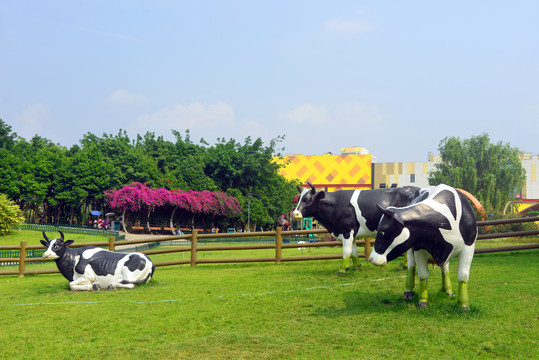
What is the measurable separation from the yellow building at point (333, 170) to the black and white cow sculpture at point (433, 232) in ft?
259

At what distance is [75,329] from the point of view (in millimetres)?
7617

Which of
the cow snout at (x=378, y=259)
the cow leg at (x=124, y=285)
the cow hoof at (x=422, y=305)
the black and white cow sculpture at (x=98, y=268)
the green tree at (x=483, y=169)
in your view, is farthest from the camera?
the green tree at (x=483, y=169)

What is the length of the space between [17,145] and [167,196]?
27169 millimetres

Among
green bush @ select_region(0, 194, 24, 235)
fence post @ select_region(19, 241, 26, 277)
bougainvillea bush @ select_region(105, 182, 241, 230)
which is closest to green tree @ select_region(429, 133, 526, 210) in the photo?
bougainvillea bush @ select_region(105, 182, 241, 230)

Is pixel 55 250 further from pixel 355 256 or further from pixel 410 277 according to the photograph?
pixel 410 277

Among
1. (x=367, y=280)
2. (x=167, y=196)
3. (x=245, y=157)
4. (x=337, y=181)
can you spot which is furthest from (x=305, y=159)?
(x=367, y=280)

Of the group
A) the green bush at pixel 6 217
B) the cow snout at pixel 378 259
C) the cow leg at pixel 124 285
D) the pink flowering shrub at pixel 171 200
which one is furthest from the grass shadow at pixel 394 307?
the pink flowering shrub at pixel 171 200

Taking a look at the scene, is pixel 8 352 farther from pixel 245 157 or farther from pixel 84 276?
pixel 245 157

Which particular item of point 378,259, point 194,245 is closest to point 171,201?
point 194,245

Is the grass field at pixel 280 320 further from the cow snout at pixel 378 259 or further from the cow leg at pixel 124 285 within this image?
the cow snout at pixel 378 259

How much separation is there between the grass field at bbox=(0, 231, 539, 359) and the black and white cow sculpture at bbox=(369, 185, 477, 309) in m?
0.78

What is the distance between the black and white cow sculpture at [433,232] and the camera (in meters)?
6.96

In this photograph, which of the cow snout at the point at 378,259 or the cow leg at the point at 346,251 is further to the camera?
the cow leg at the point at 346,251

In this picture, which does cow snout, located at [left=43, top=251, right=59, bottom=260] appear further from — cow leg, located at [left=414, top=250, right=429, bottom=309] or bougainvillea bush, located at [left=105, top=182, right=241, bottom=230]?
bougainvillea bush, located at [left=105, top=182, right=241, bottom=230]
